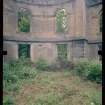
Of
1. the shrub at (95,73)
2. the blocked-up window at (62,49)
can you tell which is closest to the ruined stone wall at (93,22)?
the blocked-up window at (62,49)

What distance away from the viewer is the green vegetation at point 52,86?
37.7 feet

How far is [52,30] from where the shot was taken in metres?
21.7

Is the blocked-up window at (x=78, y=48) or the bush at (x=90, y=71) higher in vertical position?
the blocked-up window at (x=78, y=48)

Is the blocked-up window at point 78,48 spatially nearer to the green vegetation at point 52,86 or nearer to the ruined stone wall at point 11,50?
the green vegetation at point 52,86

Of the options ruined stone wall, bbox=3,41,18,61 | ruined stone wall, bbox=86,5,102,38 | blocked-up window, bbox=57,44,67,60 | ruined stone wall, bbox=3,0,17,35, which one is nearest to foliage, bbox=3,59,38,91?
ruined stone wall, bbox=3,41,18,61

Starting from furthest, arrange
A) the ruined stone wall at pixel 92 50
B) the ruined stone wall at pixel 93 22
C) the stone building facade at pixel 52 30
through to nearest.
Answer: the ruined stone wall at pixel 93 22 < the ruined stone wall at pixel 92 50 < the stone building facade at pixel 52 30

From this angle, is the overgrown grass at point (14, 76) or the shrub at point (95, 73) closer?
the overgrown grass at point (14, 76)

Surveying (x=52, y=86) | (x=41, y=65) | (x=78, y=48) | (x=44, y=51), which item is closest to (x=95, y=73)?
(x=52, y=86)

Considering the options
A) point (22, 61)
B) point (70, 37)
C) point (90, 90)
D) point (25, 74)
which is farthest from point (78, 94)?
point (70, 37)

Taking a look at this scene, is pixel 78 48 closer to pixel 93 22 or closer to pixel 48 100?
pixel 93 22

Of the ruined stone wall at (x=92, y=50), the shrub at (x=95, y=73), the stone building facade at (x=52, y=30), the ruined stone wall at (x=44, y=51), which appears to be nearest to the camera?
the shrub at (x=95, y=73)

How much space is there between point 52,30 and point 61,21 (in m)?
1.31

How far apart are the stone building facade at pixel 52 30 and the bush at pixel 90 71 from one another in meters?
2.82

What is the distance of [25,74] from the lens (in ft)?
50.9
